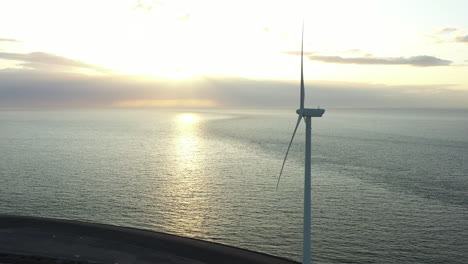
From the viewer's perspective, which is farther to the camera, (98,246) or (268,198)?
(268,198)

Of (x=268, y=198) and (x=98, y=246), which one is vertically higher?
(x=98, y=246)

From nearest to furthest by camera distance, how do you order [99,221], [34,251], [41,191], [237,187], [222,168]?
[34,251] < [99,221] < [41,191] < [237,187] < [222,168]

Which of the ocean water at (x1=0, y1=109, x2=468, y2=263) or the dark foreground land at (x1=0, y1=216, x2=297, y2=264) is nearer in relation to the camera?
the dark foreground land at (x1=0, y1=216, x2=297, y2=264)

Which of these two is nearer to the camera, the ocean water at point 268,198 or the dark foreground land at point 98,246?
the dark foreground land at point 98,246

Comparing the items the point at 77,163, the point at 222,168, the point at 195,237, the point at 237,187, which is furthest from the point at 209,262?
the point at 77,163

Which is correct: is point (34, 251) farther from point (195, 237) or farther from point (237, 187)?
point (237, 187)

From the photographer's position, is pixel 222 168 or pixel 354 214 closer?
pixel 354 214

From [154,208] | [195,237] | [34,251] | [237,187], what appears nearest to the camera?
[34,251]
